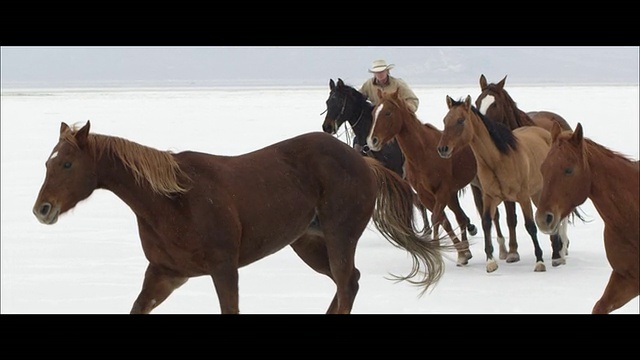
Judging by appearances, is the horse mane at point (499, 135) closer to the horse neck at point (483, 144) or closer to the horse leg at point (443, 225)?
the horse neck at point (483, 144)

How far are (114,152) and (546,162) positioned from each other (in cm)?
231

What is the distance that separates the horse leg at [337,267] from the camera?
593 centimetres

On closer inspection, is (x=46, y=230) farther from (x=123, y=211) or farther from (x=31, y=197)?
(x=31, y=197)

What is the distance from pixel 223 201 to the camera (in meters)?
5.52

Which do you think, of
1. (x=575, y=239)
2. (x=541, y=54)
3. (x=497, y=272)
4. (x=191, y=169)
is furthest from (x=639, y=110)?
(x=541, y=54)

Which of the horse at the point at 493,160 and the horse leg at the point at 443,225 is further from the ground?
the horse at the point at 493,160

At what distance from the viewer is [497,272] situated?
8.65 meters

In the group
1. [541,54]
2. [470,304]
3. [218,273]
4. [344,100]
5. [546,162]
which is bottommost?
[470,304]

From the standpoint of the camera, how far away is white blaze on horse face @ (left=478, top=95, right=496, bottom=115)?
977 cm

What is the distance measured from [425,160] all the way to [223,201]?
13.7ft

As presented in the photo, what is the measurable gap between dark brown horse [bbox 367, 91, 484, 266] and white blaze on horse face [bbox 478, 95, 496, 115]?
429 millimetres

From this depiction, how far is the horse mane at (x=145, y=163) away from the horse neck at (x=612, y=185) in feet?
7.08

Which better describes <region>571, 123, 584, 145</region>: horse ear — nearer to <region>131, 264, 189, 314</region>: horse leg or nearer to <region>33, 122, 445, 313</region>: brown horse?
<region>33, 122, 445, 313</region>: brown horse

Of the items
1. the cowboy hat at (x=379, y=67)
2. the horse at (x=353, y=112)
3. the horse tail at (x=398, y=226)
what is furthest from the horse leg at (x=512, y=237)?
the horse tail at (x=398, y=226)
